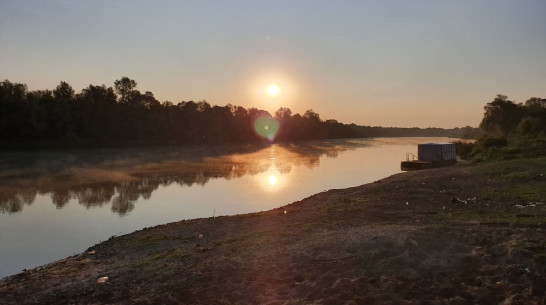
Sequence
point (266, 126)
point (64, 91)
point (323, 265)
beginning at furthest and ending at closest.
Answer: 1. point (266, 126)
2. point (64, 91)
3. point (323, 265)

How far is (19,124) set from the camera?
85062 millimetres

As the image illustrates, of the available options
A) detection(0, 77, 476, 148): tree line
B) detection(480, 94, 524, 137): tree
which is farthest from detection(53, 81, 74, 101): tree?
detection(480, 94, 524, 137): tree

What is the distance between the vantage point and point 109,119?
356 feet

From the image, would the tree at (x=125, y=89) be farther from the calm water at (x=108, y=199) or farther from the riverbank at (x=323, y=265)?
the riverbank at (x=323, y=265)

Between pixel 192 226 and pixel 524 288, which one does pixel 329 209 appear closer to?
pixel 192 226

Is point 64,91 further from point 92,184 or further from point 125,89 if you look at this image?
point 92,184

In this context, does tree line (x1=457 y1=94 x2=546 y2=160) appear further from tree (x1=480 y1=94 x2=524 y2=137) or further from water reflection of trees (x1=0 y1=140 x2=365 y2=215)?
water reflection of trees (x1=0 y1=140 x2=365 y2=215)

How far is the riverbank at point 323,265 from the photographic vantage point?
839 centimetres

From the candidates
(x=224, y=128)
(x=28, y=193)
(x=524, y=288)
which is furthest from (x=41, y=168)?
(x=224, y=128)

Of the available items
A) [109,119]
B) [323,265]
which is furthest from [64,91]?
[323,265]

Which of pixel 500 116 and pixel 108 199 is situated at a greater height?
pixel 500 116

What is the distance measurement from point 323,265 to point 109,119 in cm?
11017

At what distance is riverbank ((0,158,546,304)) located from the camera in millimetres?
8391

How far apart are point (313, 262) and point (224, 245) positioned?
4209mm
